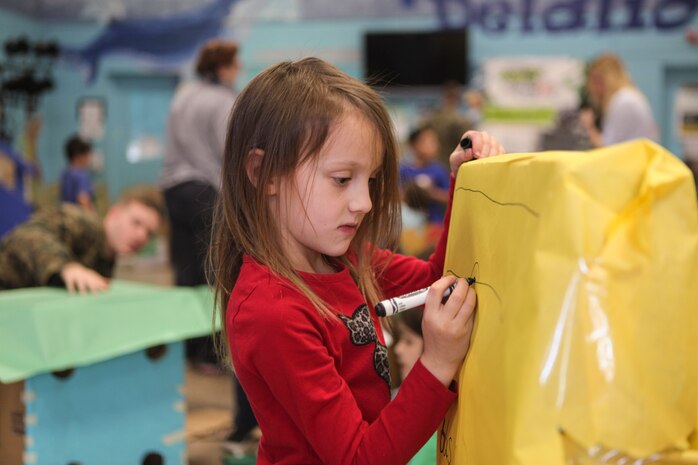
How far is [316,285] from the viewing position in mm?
973

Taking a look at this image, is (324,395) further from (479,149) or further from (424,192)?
(424,192)

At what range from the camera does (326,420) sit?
0.86 metres

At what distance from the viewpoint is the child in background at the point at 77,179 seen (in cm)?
582

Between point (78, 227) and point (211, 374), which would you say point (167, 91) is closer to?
point (211, 374)

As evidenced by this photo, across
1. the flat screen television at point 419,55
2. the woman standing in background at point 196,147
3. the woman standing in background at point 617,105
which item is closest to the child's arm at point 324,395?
the woman standing in background at point 196,147

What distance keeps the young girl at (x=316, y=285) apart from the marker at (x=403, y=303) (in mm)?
15

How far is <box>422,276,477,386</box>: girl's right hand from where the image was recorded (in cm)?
82

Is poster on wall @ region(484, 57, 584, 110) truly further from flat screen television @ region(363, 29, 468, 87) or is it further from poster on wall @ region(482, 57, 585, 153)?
flat screen television @ region(363, 29, 468, 87)

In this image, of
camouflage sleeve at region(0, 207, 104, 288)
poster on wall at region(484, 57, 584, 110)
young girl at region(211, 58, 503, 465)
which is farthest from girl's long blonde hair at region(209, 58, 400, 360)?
poster on wall at region(484, 57, 584, 110)

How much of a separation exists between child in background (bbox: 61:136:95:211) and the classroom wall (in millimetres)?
1173

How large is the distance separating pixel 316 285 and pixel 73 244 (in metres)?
1.36

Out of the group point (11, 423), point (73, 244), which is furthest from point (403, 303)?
point (73, 244)

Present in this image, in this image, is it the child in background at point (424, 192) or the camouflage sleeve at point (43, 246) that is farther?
the child in background at point (424, 192)

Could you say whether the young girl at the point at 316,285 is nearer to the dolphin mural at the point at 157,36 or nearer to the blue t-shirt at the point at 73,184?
the blue t-shirt at the point at 73,184
